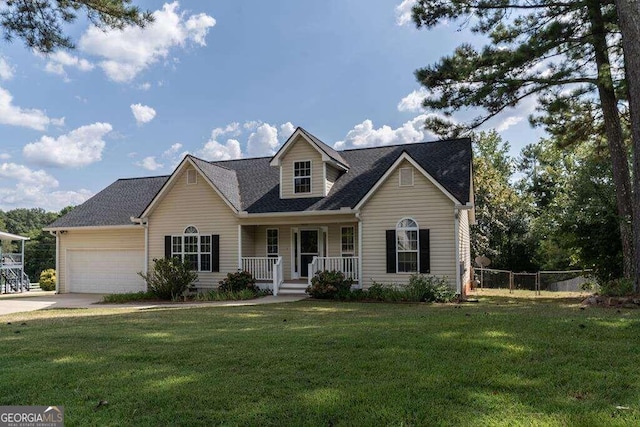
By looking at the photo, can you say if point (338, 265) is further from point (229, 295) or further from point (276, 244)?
point (229, 295)

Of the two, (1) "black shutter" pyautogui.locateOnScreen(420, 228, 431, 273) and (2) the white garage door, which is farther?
(2) the white garage door

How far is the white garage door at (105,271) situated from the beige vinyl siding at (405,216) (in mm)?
10293

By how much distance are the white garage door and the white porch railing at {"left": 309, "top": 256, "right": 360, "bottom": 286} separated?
8.11m

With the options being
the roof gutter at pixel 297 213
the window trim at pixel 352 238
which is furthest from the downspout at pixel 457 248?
the window trim at pixel 352 238

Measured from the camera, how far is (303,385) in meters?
4.33

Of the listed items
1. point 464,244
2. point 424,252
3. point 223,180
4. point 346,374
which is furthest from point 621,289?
point 223,180

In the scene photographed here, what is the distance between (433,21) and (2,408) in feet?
49.6

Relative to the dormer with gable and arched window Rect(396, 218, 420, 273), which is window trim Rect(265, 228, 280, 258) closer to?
the dormer with gable

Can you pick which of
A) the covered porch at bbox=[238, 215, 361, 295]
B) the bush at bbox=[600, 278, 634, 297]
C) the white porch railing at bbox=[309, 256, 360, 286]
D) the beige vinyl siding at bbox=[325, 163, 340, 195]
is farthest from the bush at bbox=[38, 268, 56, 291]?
the bush at bbox=[600, 278, 634, 297]

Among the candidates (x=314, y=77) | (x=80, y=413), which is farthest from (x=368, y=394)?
(x=314, y=77)

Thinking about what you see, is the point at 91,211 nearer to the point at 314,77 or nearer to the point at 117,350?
the point at 314,77

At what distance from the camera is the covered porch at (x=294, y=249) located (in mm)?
16516

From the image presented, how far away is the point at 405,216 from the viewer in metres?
15.2

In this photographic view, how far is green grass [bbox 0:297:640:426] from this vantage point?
12.0ft
